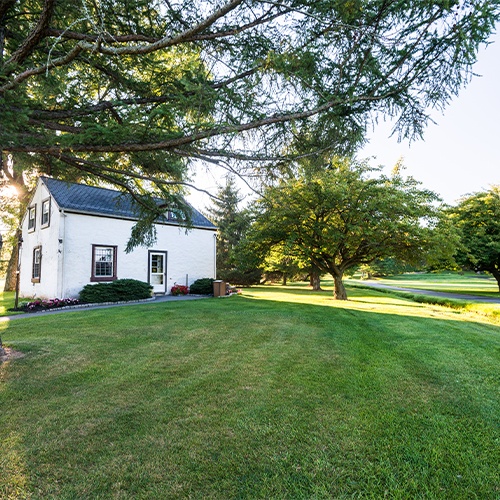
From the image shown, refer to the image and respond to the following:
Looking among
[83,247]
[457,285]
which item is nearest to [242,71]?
[83,247]

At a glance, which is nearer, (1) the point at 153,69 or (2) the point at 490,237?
(1) the point at 153,69

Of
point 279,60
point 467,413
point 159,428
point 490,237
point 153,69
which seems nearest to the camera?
point 159,428

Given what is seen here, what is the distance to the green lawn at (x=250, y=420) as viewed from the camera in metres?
2.12

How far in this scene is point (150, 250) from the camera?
17031 mm

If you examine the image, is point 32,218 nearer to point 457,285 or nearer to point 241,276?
point 241,276

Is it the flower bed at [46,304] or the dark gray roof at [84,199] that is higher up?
the dark gray roof at [84,199]

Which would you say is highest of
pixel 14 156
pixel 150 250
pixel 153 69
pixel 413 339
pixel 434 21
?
pixel 153 69

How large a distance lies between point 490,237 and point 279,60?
900 inches

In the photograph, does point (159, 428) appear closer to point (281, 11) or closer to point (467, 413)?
point (467, 413)

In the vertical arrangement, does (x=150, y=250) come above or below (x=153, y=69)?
below

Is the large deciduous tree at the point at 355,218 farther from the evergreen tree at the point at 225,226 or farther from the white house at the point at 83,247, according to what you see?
the evergreen tree at the point at 225,226

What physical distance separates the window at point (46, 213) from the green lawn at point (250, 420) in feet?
35.4

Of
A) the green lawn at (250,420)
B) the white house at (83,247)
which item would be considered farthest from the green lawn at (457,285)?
the white house at (83,247)

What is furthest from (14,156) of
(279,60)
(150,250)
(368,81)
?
(150,250)
